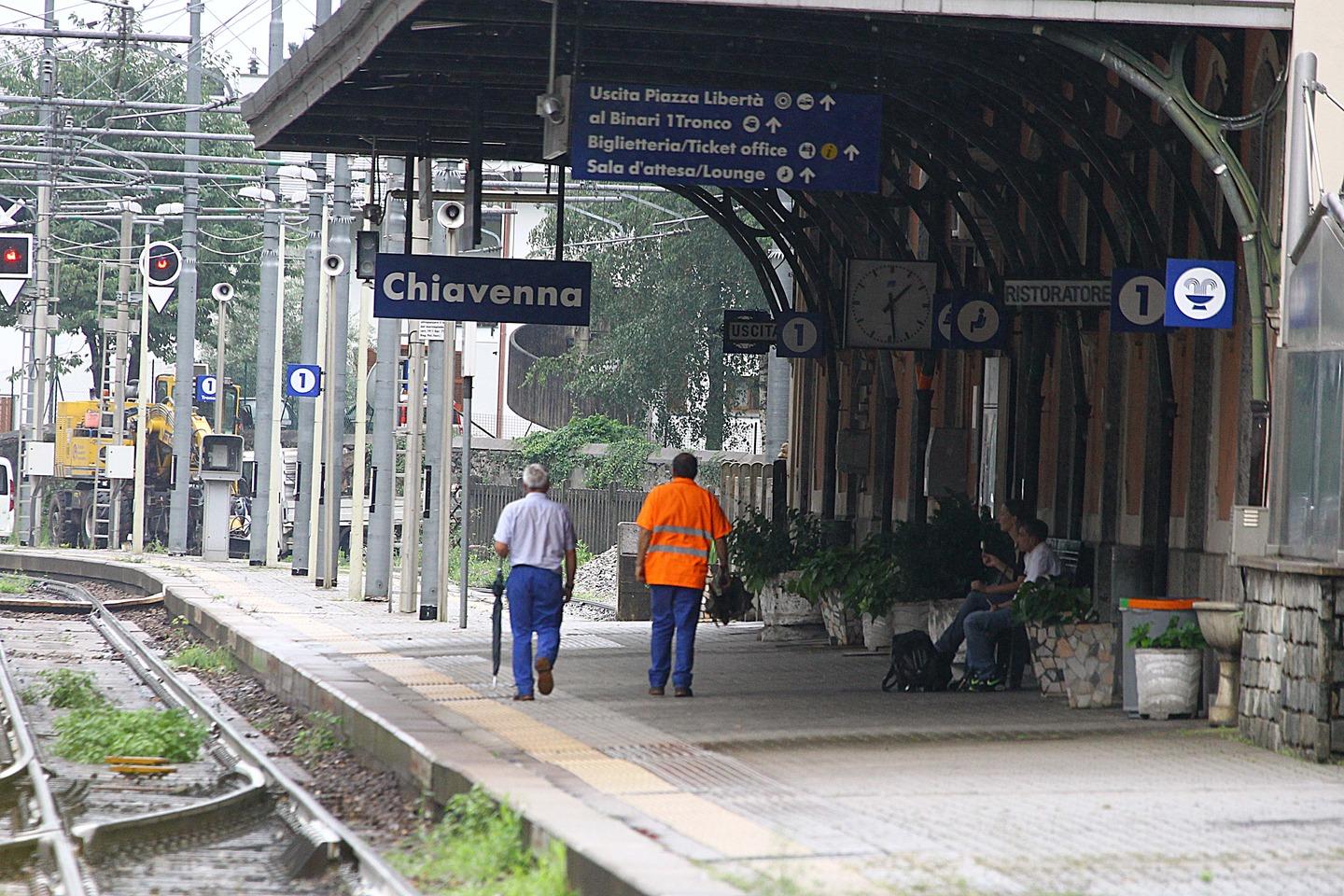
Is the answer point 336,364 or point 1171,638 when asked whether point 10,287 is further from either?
point 1171,638

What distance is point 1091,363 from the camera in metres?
15.4

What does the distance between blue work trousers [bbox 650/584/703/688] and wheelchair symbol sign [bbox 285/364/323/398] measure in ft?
48.1

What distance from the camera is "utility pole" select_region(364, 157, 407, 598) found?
2403 cm

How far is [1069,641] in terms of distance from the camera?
13.2m

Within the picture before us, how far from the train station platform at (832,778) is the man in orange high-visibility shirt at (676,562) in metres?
0.26

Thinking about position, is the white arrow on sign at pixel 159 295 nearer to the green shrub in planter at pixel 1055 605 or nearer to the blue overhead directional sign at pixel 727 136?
the blue overhead directional sign at pixel 727 136

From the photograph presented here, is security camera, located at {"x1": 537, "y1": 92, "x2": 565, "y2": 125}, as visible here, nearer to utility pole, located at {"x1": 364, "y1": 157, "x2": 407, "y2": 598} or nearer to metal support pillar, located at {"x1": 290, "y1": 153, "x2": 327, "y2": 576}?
utility pole, located at {"x1": 364, "y1": 157, "x2": 407, "y2": 598}

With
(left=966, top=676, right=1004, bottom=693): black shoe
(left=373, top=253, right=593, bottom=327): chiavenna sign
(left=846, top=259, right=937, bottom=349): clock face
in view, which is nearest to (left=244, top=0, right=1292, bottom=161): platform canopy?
(left=373, top=253, right=593, bottom=327): chiavenna sign

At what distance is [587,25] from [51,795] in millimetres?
5587

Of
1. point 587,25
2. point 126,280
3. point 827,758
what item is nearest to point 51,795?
point 827,758

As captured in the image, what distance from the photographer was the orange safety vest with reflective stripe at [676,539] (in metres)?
13.8

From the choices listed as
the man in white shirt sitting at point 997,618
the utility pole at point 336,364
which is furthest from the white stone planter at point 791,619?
the utility pole at point 336,364

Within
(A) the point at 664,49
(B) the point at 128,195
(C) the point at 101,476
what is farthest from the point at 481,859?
(B) the point at 128,195

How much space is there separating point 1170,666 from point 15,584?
23308 millimetres
